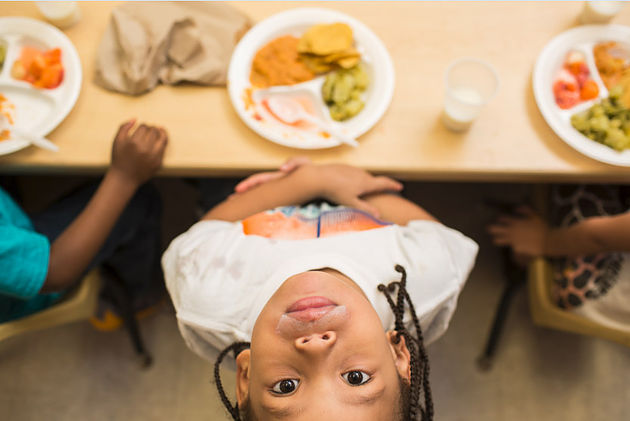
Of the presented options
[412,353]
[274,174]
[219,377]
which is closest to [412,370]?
[412,353]

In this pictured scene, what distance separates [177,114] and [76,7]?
1.16 ft

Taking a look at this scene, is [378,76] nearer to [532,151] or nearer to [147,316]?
[532,151]

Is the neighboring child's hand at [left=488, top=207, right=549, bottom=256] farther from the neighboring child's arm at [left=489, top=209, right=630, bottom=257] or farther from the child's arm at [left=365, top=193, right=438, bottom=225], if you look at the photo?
the child's arm at [left=365, top=193, right=438, bottom=225]

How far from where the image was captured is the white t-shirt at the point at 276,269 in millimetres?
964

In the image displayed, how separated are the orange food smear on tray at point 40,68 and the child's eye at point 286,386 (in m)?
0.85

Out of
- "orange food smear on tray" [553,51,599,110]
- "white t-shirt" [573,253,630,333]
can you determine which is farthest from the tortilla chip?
"white t-shirt" [573,253,630,333]

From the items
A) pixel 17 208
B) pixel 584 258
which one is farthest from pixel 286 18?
pixel 584 258

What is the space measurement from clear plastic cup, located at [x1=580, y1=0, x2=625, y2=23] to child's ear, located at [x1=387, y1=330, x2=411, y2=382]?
34.4 inches

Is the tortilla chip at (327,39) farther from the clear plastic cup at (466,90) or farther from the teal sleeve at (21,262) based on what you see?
the teal sleeve at (21,262)

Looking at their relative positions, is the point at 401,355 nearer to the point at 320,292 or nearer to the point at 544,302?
the point at 320,292

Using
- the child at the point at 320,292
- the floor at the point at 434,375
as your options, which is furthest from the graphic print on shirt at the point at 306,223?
the floor at the point at 434,375

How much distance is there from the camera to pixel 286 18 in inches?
45.6

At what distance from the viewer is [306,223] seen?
109cm

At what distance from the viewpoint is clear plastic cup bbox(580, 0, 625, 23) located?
111 cm
